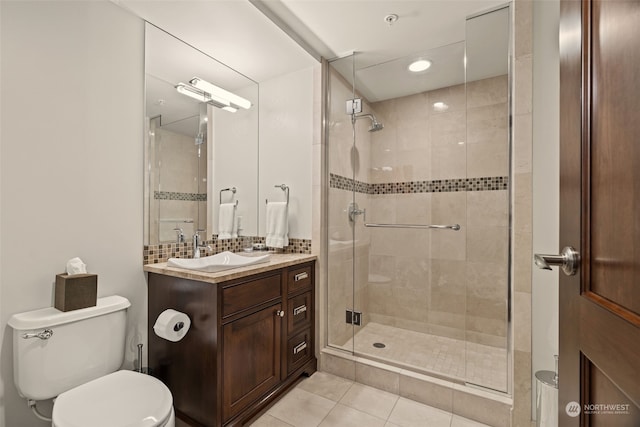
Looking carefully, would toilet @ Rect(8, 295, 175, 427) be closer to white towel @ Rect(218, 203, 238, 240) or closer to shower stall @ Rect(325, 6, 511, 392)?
white towel @ Rect(218, 203, 238, 240)

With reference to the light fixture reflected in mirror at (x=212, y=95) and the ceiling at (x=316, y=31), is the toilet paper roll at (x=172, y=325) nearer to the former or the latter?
the light fixture reflected in mirror at (x=212, y=95)

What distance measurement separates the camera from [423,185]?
2709 mm

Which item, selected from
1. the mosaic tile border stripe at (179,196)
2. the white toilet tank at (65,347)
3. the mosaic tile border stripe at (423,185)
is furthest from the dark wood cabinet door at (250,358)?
the mosaic tile border stripe at (423,185)

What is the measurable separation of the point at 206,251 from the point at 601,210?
2.04 meters

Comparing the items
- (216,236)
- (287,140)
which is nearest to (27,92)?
(216,236)

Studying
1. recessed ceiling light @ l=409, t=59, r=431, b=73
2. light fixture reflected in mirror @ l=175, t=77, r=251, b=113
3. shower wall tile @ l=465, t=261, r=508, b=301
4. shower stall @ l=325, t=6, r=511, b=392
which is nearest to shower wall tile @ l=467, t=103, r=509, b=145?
shower stall @ l=325, t=6, r=511, b=392

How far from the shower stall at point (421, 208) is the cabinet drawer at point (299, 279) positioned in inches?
8.5

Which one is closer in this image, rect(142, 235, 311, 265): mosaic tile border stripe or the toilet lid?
the toilet lid

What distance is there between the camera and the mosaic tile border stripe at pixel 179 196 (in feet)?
5.98

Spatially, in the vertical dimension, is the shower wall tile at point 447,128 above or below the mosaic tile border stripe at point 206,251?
above

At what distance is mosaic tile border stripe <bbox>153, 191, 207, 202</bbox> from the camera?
1.82 meters

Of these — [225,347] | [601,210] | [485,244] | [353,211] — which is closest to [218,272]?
[225,347]

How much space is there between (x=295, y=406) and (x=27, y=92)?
2055mm

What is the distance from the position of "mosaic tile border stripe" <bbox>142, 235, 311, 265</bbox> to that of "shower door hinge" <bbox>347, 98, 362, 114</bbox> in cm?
110
